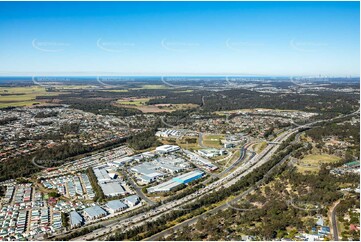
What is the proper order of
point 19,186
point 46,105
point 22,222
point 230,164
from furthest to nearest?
1. point 46,105
2. point 230,164
3. point 19,186
4. point 22,222

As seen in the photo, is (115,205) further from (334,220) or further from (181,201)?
(334,220)

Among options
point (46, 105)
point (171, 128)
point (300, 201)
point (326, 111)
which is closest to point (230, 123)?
point (171, 128)

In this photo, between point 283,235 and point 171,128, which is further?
point 171,128

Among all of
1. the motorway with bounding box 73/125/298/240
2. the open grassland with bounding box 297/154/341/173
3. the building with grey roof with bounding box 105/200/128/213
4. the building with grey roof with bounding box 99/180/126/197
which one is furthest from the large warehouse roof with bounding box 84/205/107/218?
the open grassland with bounding box 297/154/341/173

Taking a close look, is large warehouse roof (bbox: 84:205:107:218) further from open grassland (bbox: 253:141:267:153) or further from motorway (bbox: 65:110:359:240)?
open grassland (bbox: 253:141:267:153)

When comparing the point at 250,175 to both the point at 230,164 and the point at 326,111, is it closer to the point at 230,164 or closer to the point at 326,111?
the point at 230,164
